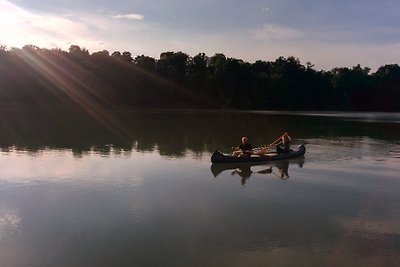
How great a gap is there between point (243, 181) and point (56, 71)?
82008 mm

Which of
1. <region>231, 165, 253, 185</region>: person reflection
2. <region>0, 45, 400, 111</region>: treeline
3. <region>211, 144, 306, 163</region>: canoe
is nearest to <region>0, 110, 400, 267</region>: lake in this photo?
<region>231, 165, 253, 185</region>: person reflection

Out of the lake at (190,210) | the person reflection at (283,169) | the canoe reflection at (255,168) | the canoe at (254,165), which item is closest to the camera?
the lake at (190,210)

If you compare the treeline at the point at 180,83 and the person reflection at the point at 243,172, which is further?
the treeline at the point at 180,83

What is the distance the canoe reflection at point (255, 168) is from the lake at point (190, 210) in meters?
0.05

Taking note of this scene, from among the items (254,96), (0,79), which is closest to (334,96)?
(254,96)

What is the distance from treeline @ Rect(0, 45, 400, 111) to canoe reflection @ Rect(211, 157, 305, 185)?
6307 centimetres

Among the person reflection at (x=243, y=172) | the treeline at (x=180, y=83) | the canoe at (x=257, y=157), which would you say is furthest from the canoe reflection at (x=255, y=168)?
the treeline at (x=180, y=83)

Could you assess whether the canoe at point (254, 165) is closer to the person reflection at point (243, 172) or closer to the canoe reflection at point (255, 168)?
the canoe reflection at point (255, 168)

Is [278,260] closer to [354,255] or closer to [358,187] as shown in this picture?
[354,255]

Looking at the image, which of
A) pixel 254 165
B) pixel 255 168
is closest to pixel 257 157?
pixel 254 165

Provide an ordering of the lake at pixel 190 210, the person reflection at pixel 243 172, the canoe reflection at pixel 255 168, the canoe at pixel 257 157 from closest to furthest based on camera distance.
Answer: the lake at pixel 190 210
the person reflection at pixel 243 172
the canoe reflection at pixel 255 168
the canoe at pixel 257 157

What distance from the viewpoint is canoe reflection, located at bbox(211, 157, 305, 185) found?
20031 millimetres

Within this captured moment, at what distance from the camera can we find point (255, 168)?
21.7 m

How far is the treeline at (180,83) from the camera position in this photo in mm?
84750
